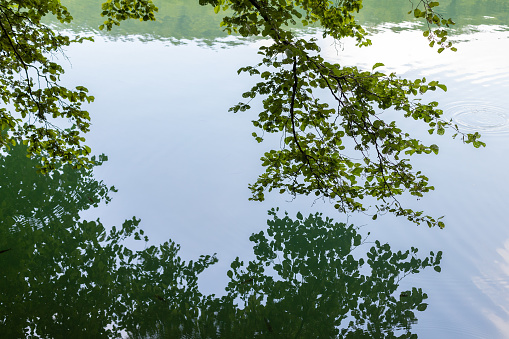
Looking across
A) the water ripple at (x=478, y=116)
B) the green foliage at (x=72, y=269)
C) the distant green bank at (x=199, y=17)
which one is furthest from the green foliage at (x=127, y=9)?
the distant green bank at (x=199, y=17)

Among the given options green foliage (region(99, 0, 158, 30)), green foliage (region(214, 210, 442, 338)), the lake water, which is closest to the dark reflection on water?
green foliage (region(214, 210, 442, 338))

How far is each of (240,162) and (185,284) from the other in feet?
14.5

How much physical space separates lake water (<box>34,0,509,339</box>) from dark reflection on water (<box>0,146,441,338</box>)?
32 cm

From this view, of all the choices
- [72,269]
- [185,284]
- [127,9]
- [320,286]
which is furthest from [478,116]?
[72,269]

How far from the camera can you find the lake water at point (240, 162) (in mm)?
7588

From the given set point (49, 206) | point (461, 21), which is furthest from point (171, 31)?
point (49, 206)

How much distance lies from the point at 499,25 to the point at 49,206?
75.6 ft

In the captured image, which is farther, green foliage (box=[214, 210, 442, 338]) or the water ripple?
the water ripple

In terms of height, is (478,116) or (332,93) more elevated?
(478,116)

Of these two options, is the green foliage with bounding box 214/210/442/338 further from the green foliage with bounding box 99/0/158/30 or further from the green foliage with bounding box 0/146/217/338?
the green foliage with bounding box 99/0/158/30

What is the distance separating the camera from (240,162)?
37.2ft

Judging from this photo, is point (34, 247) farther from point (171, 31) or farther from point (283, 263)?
point (171, 31)

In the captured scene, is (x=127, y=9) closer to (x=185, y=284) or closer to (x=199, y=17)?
(x=185, y=284)

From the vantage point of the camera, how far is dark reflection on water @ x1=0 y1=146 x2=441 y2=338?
6.31 m
